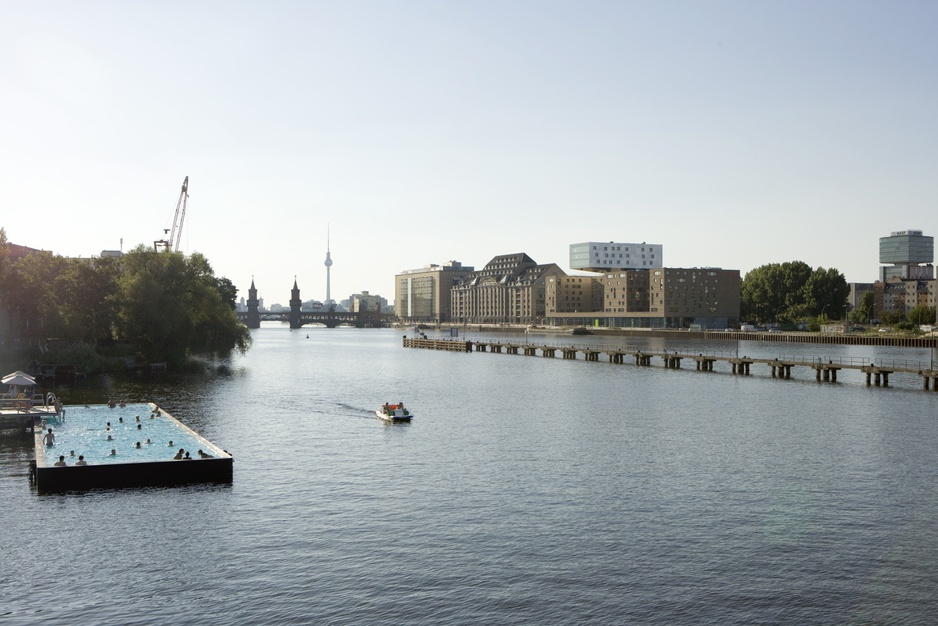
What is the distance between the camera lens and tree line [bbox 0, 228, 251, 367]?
113m

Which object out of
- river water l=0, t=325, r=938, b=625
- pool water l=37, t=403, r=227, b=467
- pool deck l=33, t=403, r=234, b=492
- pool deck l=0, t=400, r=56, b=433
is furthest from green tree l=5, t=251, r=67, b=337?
pool deck l=33, t=403, r=234, b=492

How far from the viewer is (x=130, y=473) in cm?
4581

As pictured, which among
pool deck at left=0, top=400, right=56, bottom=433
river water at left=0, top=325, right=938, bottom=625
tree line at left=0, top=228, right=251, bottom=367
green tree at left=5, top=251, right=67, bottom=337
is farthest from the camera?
tree line at left=0, top=228, right=251, bottom=367

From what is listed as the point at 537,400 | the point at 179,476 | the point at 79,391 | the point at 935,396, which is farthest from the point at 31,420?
the point at 935,396

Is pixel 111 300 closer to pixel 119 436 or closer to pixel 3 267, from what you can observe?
pixel 3 267

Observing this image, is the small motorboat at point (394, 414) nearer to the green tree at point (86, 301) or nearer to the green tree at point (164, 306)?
the green tree at point (164, 306)

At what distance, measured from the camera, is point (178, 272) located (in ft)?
415

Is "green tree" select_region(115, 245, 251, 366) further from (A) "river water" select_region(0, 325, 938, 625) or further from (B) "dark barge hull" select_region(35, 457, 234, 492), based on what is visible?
(B) "dark barge hull" select_region(35, 457, 234, 492)

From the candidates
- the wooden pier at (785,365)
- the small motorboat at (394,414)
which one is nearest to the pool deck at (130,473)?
the small motorboat at (394,414)

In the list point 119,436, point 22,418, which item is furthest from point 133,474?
point 22,418

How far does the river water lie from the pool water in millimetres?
2777

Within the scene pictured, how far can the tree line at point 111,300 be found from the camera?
4459 inches

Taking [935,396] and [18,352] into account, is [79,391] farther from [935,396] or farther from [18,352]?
[935,396]

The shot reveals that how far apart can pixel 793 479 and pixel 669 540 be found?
15.6 meters
